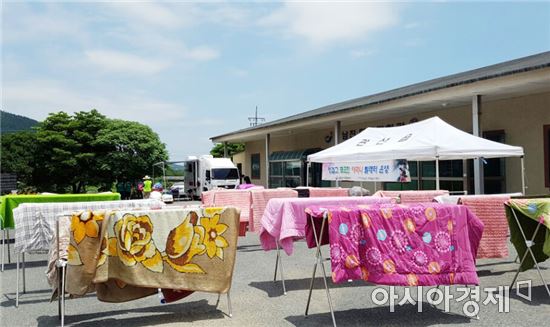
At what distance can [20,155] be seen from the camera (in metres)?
51.6

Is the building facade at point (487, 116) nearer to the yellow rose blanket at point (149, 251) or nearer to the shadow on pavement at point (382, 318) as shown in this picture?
the shadow on pavement at point (382, 318)

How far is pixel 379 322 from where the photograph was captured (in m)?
4.80

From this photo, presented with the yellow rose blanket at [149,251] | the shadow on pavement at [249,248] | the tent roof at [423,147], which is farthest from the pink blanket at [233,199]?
the yellow rose blanket at [149,251]

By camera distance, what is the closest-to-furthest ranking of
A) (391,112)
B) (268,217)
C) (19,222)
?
(19,222) < (268,217) < (391,112)

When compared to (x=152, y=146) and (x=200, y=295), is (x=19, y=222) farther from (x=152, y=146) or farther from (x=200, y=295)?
(x=152, y=146)

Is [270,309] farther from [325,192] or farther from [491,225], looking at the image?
[325,192]

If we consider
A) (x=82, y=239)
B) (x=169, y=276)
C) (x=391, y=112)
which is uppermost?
(x=391, y=112)

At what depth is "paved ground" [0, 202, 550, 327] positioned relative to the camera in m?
4.86

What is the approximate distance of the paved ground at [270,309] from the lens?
15.9ft

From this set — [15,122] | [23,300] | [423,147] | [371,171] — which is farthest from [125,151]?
[15,122]

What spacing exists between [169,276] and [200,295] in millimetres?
1364

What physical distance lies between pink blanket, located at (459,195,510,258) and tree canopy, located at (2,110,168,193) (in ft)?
105

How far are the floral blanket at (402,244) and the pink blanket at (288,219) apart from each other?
3.98 ft

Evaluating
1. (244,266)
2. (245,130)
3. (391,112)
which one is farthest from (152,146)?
(244,266)
